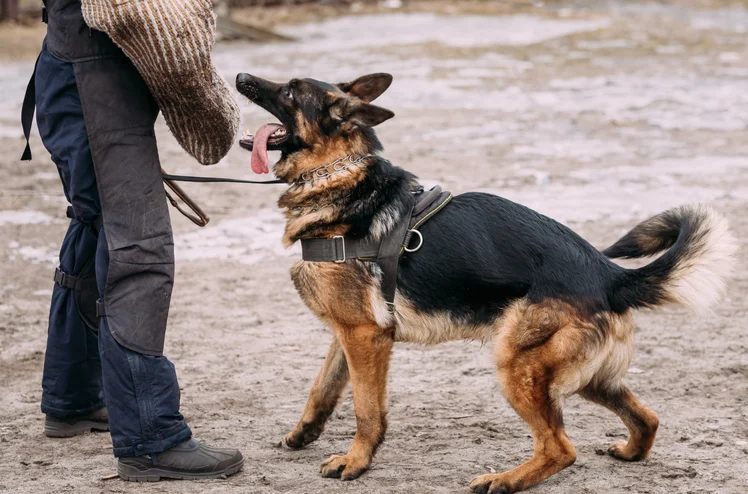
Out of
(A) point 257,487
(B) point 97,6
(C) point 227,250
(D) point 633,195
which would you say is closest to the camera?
(B) point 97,6

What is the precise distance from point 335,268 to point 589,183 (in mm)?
5501

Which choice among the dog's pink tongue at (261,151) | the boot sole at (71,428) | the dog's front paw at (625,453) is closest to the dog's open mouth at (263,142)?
the dog's pink tongue at (261,151)

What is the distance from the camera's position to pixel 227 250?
7055 millimetres

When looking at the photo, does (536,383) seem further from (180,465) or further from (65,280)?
(65,280)

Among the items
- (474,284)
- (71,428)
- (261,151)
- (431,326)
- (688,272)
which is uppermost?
(261,151)

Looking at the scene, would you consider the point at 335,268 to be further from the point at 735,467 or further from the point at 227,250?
the point at 227,250

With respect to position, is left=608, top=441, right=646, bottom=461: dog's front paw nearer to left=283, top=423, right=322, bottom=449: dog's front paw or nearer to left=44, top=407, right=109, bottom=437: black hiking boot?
left=283, top=423, right=322, bottom=449: dog's front paw

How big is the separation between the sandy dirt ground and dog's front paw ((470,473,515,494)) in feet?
0.20

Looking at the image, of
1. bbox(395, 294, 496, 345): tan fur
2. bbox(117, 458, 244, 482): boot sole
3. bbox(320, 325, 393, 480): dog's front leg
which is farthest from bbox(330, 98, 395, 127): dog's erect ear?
bbox(117, 458, 244, 482): boot sole

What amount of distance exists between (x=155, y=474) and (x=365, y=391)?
2.93ft

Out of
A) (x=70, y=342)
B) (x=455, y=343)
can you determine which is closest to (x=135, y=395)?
(x=70, y=342)

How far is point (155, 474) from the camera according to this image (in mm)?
3584

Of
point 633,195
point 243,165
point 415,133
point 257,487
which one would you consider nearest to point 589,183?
point 633,195

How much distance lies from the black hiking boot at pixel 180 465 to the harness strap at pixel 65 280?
795 mm
